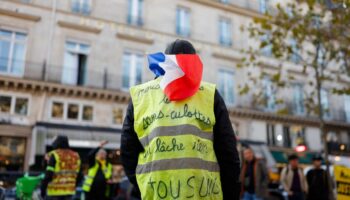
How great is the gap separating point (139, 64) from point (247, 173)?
15.7m

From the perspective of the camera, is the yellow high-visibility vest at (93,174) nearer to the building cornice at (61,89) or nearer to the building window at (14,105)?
the building cornice at (61,89)

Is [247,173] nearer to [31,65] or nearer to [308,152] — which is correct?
[31,65]

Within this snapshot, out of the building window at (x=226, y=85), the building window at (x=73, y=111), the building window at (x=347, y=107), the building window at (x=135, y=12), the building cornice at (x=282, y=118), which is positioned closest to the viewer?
the building window at (x=73, y=111)

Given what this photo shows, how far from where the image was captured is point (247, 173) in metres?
7.88

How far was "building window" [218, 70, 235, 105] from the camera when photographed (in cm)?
2494

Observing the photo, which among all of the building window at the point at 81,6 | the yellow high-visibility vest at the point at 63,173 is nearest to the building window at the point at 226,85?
the building window at the point at 81,6

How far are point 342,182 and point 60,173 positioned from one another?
4.71 meters

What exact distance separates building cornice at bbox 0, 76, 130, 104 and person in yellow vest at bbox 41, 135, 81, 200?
43.7 ft

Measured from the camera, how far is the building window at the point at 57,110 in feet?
64.0

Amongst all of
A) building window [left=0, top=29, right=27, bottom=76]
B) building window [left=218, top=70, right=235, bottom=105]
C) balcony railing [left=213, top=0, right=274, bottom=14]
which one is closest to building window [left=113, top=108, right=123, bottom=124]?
building window [left=0, top=29, right=27, bottom=76]

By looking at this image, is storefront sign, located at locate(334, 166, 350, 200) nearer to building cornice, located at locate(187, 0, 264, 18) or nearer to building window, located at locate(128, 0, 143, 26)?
building window, located at locate(128, 0, 143, 26)

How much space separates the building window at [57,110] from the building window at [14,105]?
4.48ft

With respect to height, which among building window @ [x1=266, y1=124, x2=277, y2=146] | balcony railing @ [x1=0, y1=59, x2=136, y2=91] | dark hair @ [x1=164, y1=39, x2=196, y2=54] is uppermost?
balcony railing @ [x1=0, y1=59, x2=136, y2=91]

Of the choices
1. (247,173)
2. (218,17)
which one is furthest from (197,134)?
(218,17)
